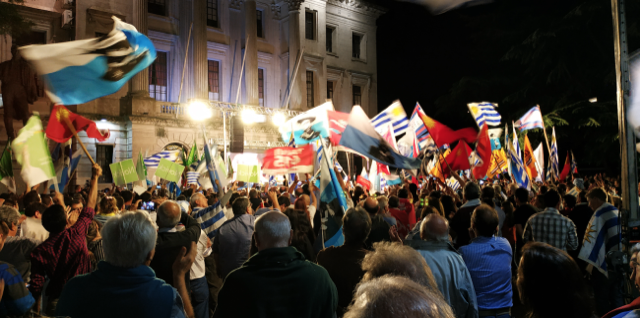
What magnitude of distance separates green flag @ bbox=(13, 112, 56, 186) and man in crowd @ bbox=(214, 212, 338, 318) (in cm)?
503

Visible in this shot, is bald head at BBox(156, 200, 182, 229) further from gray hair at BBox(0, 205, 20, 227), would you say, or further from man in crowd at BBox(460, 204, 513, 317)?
man in crowd at BBox(460, 204, 513, 317)

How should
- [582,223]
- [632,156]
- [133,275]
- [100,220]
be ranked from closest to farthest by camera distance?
[133,275] < [632,156] < [100,220] < [582,223]

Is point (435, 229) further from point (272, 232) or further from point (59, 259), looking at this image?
point (59, 259)

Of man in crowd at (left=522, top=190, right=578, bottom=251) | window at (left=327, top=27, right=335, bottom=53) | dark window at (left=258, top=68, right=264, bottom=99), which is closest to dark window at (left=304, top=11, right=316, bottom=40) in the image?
window at (left=327, top=27, right=335, bottom=53)

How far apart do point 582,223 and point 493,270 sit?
11.9 feet

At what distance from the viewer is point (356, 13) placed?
36.5 m

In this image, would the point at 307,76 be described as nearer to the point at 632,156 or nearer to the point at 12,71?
the point at 12,71

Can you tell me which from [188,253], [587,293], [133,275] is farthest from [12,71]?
[587,293]

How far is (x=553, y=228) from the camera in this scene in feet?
17.7

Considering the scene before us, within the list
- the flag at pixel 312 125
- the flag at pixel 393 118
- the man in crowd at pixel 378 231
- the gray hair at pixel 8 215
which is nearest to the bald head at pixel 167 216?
the gray hair at pixel 8 215

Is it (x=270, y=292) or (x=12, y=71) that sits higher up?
(x=12, y=71)

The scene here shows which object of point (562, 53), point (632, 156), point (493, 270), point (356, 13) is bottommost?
point (493, 270)

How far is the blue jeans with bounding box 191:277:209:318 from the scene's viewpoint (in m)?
4.97

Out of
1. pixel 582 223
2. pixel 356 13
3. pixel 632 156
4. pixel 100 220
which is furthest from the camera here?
pixel 356 13
